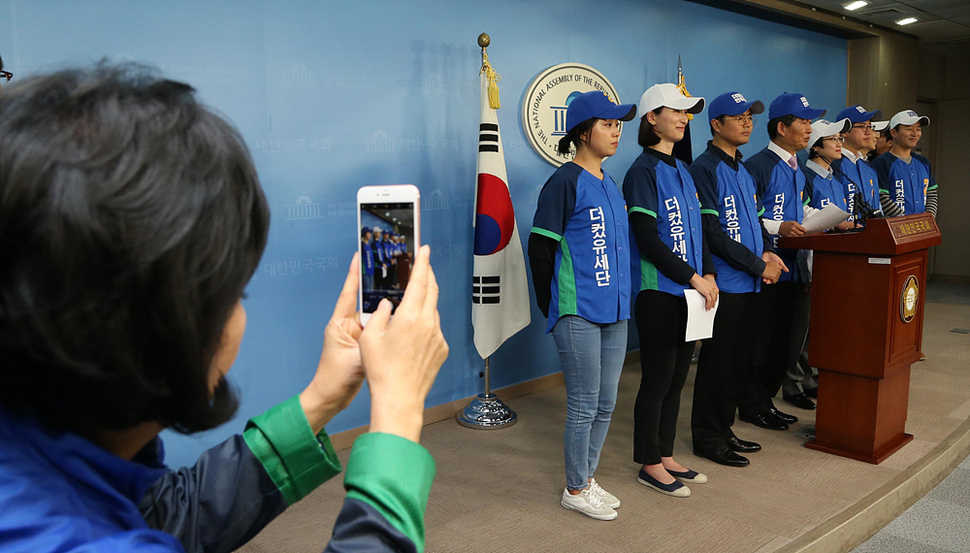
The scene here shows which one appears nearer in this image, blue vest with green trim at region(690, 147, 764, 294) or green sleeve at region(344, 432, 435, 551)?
green sleeve at region(344, 432, 435, 551)

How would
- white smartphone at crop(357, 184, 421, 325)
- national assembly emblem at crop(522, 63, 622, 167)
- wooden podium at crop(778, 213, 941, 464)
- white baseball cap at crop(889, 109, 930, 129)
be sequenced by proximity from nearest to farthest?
1. white smartphone at crop(357, 184, 421, 325)
2. wooden podium at crop(778, 213, 941, 464)
3. national assembly emblem at crop(522, 63, 622, 167)
4. white baseball cap at crop(889, 109, 930, 129)

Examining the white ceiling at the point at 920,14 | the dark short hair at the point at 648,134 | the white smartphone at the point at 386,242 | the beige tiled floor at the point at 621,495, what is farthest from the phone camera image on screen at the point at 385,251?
the white ceiling at the point at 920,14

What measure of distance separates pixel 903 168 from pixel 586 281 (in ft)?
12.4

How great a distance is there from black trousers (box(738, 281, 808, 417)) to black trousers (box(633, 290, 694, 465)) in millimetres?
908

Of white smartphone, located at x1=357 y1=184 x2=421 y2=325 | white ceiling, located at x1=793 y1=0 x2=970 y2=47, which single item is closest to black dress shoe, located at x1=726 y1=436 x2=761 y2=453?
white smartphone, located at x1=357 y1=184 x2=421 y2=325

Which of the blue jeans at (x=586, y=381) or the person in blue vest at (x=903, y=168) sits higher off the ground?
the person in blue vest at (x=903, y=168)

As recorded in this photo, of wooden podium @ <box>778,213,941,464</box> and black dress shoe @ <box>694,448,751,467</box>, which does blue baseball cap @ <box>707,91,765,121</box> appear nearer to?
wooden podium @ <box>778,213,941,464</box>

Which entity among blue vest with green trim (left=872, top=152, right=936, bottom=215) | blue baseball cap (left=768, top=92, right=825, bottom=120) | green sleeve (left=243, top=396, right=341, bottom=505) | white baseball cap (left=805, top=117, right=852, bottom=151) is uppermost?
blue baseball cap (left=768, top=92, right=825, bottom=120)

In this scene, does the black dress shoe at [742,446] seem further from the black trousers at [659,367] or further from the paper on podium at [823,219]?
the paper on podium at [823,219]

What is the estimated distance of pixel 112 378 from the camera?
0.46 meters

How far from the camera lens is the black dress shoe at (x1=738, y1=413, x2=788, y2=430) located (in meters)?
3.32

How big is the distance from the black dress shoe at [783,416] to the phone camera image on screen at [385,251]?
295cm

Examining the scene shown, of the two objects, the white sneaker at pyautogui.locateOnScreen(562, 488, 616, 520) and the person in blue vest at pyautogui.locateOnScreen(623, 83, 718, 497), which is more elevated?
the person in blue vest at pyautogui.locateOnScreen(623, 83, 718, 497)

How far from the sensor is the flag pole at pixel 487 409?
3316mm
